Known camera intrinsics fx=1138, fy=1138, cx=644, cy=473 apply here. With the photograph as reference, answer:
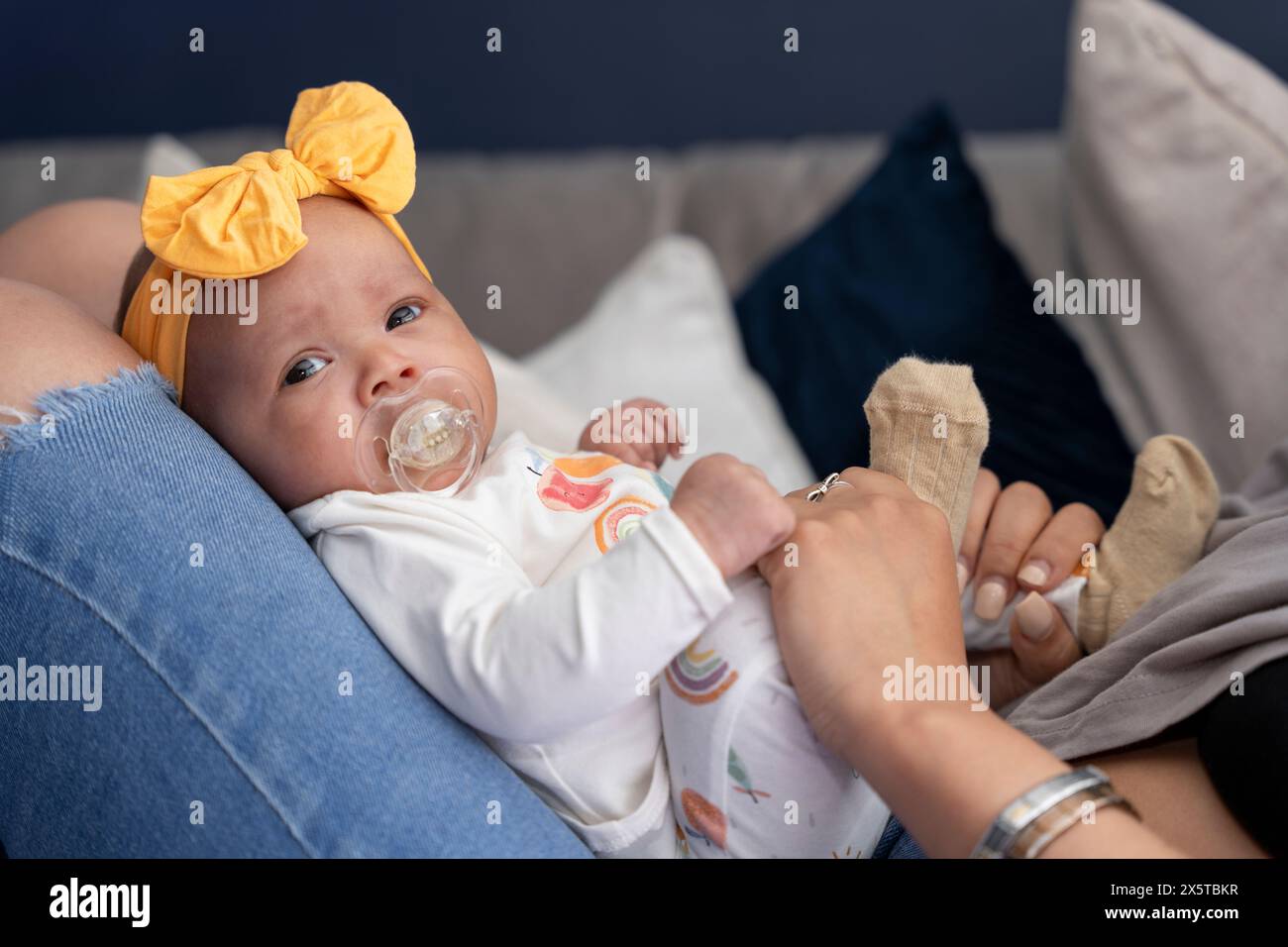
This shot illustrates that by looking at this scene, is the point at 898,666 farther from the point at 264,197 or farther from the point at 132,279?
the point at 132,279

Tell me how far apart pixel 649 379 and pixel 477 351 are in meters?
0.61

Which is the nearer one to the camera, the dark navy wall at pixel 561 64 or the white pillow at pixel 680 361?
the white pillow at pixel 680 361

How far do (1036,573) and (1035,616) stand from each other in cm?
6

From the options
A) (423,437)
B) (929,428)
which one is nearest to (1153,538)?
(929,428)

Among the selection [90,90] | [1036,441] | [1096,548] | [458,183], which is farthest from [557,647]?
[90,90]

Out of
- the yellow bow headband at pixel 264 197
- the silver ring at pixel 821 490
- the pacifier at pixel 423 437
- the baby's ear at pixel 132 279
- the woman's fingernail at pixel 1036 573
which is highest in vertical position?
the yellow bow headband at pixel 264 197

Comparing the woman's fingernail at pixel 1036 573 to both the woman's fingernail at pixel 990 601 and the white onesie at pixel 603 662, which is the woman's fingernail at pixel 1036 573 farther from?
the white onesie at pixel 603 662

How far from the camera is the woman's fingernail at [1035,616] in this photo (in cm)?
109

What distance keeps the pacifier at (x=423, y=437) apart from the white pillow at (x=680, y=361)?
46cm

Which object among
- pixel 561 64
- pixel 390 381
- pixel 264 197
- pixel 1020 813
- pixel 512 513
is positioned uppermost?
pixel 561 64

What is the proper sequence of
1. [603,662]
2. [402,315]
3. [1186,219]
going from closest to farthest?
[603,662]
[402,315]
[1186,219]

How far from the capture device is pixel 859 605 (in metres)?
0.83

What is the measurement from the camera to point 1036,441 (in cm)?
150

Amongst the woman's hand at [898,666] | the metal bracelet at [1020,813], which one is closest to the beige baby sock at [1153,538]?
the woman's hand at [898,666]
